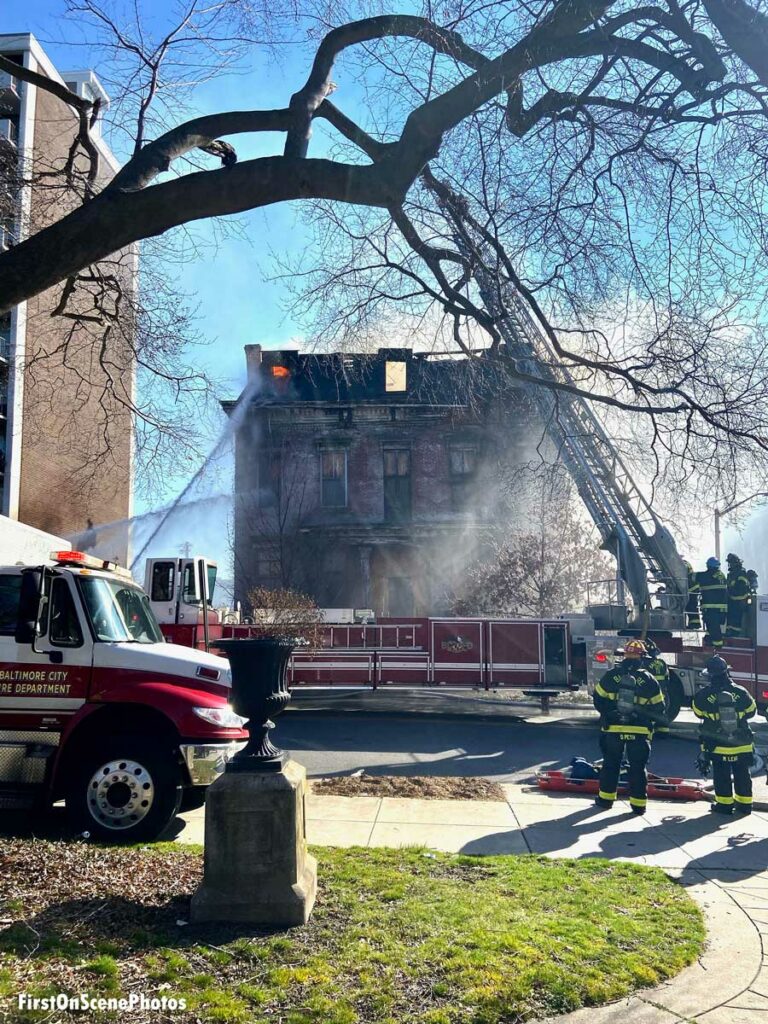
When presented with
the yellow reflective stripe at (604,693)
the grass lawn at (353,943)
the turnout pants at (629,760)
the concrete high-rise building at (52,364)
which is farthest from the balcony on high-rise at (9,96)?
the grass lawn at (353,943)

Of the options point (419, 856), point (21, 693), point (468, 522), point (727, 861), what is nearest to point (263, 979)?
point (419, 856)

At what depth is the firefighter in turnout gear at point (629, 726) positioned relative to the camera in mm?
8570

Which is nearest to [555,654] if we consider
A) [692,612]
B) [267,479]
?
[692,612]

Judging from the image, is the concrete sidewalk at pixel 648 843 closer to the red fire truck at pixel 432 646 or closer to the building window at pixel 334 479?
the red fire truck at pixel 432 646

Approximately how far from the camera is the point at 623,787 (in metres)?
9.45

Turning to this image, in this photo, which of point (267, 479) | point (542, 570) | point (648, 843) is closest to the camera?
point (648, 843)

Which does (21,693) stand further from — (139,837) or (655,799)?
(655,799)

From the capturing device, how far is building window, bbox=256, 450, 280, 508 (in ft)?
95.2

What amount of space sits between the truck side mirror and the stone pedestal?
7.96 ft

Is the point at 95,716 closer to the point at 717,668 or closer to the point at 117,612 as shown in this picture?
the point at 117,612

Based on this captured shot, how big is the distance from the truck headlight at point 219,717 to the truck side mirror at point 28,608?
143 cm

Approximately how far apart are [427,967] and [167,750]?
10.8 feet

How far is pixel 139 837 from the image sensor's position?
6.57 meters

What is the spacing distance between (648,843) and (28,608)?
5507 millimetres
